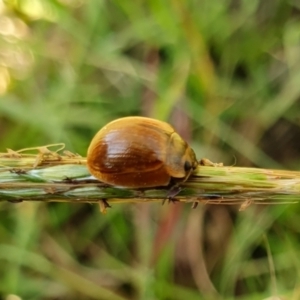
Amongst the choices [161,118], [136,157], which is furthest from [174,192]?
[161,118]

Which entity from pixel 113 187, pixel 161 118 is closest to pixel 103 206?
pixel 113 187

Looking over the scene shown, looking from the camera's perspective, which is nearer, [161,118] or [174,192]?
[174,192]

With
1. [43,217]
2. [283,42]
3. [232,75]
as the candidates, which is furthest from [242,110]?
[43,217]

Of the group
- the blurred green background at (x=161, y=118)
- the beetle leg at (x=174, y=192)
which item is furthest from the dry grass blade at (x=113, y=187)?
the blurred green background at (x=161, y=118)

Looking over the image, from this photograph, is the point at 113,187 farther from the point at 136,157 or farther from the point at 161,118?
the point at 161,118

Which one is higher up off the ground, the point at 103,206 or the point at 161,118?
the point at 161,118

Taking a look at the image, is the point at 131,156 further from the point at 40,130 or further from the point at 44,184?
the point at 40,130

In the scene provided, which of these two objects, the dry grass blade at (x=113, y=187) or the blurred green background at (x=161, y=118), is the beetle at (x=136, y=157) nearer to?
the dry grass blade at (x=113, y=187)

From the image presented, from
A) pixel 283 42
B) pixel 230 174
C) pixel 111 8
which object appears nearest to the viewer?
pixel 230 174

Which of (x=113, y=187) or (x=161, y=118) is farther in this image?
(x=161, y=118)
